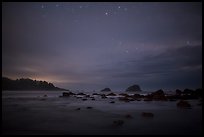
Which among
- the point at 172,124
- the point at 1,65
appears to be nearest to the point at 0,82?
the point at 1,65

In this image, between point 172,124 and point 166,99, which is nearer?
point 172,124

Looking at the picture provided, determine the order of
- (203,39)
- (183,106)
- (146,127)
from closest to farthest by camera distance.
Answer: (203,39)
(146,127)
(183,106)

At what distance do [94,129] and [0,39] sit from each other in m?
3.75

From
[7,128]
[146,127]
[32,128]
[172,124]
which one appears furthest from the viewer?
[172,124]

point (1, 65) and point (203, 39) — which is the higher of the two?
point (203, 39)

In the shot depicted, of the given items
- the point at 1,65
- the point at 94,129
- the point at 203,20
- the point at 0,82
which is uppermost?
the point at 203,20

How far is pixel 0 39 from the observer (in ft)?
16.3

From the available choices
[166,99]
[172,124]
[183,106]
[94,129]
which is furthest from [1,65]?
[166,99]

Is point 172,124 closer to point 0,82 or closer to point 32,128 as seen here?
point 32,128

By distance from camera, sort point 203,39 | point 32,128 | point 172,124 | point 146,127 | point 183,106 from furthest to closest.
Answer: point 183,106
point 172,124
point 146,127
point 32,128
point 203,39

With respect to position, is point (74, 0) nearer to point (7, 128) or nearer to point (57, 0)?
point (57, 0)

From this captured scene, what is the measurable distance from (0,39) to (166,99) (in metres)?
13.4

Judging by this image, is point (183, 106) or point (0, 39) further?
point (183, 106)

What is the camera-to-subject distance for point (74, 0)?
4828 mm
